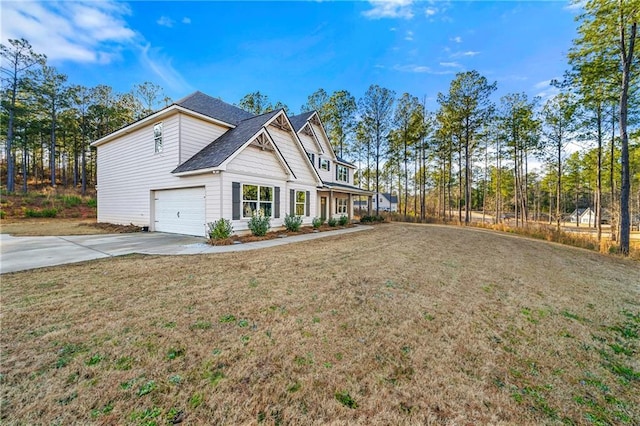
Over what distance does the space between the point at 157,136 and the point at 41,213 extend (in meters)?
12.1

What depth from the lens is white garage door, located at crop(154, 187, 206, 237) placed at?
33.7 feet

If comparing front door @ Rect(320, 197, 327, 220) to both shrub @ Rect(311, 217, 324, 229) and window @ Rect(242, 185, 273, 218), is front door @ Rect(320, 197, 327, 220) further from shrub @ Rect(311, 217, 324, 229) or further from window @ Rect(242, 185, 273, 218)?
window @ Rect(242, 185, 273, 218)

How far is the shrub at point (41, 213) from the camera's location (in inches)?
615

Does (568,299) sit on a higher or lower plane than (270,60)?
lower

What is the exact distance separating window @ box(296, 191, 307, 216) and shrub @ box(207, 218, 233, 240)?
15.7ft

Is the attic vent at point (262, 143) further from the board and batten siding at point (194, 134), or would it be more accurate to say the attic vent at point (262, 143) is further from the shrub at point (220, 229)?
the shrub at point (220, 229)

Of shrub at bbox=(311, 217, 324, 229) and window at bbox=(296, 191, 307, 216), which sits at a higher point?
window at bbox=(296, 191, 307, 216)

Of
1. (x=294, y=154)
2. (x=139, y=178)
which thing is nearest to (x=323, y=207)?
(x=294, y=154)

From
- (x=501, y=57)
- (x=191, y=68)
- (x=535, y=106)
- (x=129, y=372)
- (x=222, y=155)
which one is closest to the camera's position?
(x=129, y=372)

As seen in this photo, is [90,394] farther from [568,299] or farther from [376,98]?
[376,98]

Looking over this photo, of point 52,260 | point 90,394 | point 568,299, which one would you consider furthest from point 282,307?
point 52,260

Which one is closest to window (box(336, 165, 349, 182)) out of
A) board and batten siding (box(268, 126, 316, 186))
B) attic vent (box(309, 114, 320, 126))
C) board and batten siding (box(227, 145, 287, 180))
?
attic vent (box(309, 114, 320, 126))

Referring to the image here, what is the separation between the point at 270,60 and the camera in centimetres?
1739

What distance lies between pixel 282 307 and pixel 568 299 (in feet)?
18.6
